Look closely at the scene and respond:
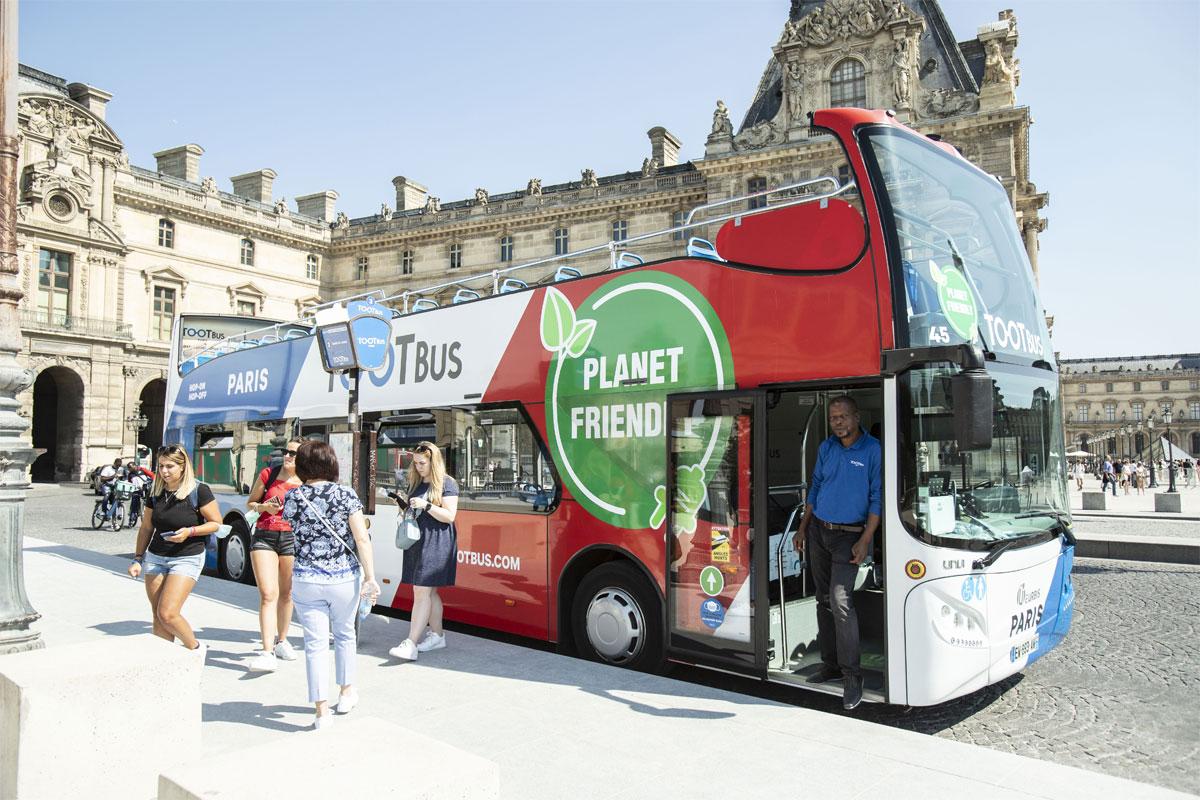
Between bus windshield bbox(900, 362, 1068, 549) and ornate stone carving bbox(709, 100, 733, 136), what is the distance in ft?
124

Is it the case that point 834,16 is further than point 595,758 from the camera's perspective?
Yes

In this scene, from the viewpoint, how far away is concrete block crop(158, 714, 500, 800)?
257 cm

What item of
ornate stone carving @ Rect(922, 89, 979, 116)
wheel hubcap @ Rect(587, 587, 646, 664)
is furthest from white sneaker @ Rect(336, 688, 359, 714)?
ornate stone carving @ Rect(922, 89, 979, 116)

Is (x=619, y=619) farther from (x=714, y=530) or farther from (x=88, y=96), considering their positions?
(x=88, y=96)

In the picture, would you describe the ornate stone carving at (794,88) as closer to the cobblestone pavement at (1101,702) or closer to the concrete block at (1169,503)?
the concrete block at (1169,503)

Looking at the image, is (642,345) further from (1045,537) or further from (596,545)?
(1045,537)

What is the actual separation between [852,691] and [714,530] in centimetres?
141

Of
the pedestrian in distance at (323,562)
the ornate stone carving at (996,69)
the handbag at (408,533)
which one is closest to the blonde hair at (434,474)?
the handbag at (408,533)

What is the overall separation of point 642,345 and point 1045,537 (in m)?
3.17

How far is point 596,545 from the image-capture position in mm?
6824

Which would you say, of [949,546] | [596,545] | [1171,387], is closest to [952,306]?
[949,546]

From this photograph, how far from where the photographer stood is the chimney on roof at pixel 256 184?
190 ft

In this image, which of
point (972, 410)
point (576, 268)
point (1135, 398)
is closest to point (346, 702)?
point (972, 410)

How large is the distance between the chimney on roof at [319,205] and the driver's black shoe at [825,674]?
60.6 meters
